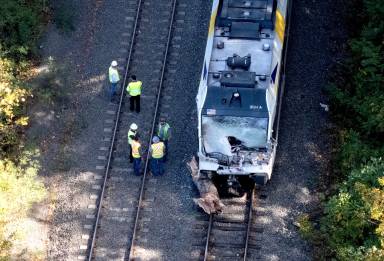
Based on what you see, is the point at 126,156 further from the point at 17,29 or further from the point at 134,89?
the point at 17,29

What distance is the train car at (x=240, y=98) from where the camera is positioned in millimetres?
21000

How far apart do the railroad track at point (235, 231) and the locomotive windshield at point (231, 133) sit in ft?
5.05

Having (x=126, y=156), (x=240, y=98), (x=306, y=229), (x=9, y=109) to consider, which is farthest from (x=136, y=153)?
(x=306, y=229)

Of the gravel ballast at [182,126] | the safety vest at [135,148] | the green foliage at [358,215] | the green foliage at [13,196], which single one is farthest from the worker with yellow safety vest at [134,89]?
the green foliage at [358,215]

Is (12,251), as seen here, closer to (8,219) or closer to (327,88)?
(8,219)

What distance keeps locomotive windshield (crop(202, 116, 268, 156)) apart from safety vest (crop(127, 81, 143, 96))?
2.88 meters

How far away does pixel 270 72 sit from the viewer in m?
21.6

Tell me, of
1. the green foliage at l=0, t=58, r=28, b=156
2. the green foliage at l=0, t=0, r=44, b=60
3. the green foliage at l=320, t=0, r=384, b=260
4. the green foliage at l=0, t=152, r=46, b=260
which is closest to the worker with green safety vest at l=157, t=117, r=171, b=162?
the green foliage at l=0, t=152, r=46, b=260

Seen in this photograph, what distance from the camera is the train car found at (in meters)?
21.0

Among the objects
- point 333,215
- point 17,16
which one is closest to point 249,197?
point 333,215

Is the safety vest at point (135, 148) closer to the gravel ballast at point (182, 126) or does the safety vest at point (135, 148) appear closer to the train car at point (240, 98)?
the gravel ballast at point (182, 126)

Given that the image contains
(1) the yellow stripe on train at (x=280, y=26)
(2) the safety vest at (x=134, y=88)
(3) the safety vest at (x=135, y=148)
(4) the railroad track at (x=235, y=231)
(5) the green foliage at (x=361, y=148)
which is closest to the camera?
(5) the green foliage at (x=361, y=148)

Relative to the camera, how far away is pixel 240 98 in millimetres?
20969

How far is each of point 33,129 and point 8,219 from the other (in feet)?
10.4
